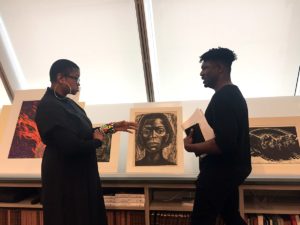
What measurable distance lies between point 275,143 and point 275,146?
3 centimetres

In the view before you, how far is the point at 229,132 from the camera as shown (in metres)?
1.56

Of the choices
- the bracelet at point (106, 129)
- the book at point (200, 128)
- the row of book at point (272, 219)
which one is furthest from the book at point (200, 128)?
the row of book at point (272, 219)

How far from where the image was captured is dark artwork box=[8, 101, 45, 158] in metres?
2.94

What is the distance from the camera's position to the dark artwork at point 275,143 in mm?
2535

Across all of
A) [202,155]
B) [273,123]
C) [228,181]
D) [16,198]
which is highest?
[273,123]

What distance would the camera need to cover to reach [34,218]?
267 cm

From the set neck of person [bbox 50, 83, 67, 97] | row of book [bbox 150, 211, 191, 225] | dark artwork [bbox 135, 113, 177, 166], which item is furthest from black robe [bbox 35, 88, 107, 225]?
dark artwork [bbox 135, 113, 177, 166]

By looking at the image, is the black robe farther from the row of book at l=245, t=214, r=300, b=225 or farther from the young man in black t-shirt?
the row of book at l=245, t=214, r=300, b=225

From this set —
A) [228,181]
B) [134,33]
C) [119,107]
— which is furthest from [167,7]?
[228,181]

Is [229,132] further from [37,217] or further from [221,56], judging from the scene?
[37,217]

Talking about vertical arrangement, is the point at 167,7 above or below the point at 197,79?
above

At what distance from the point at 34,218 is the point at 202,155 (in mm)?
1837

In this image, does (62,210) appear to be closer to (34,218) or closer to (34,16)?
(34,218)

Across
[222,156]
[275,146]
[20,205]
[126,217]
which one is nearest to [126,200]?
[126,217]
